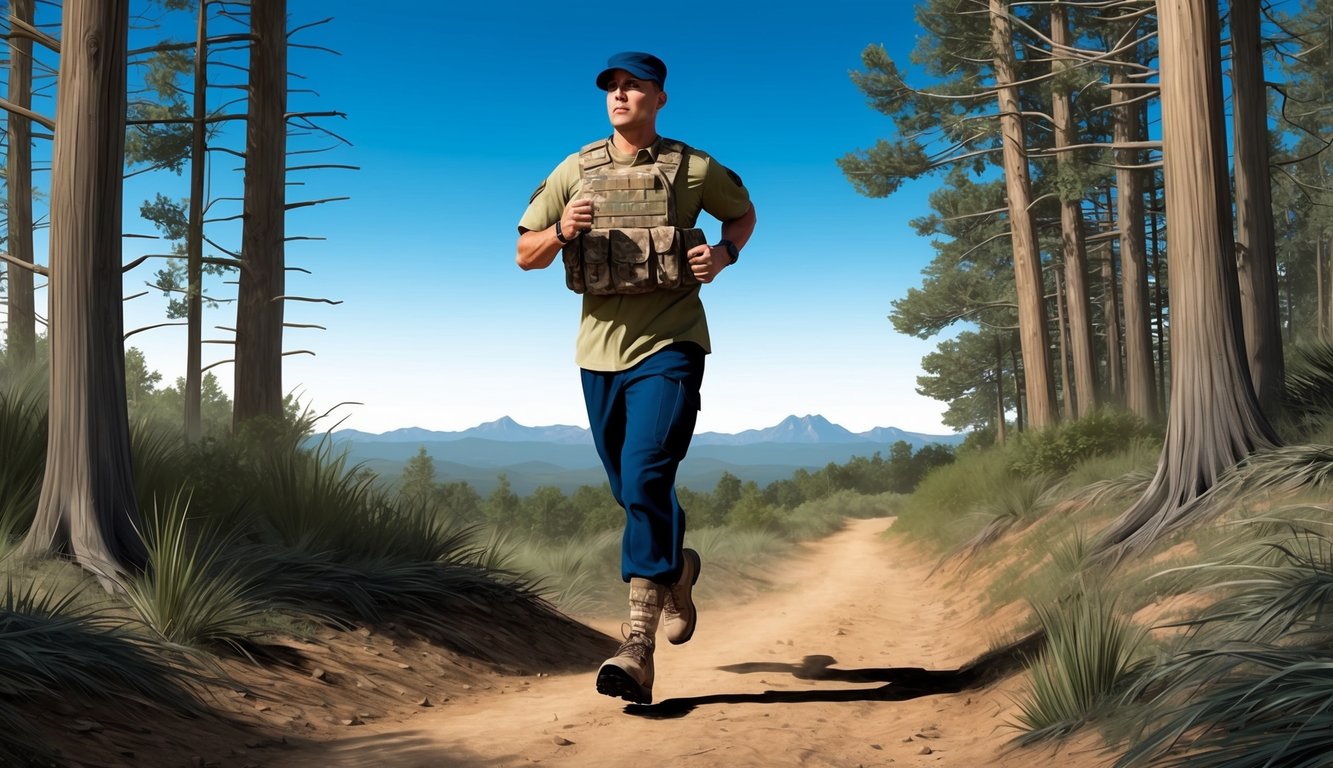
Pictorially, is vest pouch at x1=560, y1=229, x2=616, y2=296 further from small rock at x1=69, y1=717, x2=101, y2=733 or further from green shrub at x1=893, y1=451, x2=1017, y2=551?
green shrub at x1=893, y1=451, x2=1017, y2=551

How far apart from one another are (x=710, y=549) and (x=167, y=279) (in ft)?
34.4

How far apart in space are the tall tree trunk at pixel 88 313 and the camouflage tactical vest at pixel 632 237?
3.17 metres

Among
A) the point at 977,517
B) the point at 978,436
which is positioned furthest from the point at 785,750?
the point at 978,436

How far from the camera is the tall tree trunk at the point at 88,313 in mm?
6023

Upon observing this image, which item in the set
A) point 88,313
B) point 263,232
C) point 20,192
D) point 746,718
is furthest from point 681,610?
point 20,192

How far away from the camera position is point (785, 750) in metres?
4.02

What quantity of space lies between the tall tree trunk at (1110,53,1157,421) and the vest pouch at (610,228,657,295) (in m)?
15.6

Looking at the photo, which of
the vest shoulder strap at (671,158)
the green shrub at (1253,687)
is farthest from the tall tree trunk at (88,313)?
the green shrub at (1253,687)

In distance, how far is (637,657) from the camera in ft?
15.7

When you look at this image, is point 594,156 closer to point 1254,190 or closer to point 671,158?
point 671,158

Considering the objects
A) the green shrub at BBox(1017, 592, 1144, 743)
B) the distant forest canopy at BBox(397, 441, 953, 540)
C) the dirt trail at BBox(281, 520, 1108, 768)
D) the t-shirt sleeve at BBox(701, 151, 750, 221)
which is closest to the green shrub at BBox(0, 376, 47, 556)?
the dirt trail at BBox(281, 520, 1108, 768)

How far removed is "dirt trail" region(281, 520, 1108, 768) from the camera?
154 inches

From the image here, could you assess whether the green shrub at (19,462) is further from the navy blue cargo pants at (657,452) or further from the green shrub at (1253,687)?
the green shrub at (1253,687)

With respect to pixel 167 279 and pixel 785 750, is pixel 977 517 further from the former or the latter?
pixel 167 279
